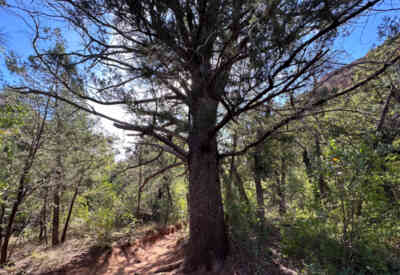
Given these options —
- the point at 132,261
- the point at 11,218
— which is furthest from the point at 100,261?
the point at 11,218

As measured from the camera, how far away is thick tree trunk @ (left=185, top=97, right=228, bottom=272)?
3.05m

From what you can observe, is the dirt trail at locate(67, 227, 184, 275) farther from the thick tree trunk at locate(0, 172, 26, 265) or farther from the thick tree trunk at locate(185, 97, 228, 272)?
the thick tree trunk at locate(0, 172, 26, 265)

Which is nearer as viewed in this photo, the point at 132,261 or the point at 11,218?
the point at 11,218

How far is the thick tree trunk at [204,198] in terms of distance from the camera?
3.05 meters

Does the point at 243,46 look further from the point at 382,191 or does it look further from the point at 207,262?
the point at 207,262

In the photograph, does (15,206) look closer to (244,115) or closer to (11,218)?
(11,218)

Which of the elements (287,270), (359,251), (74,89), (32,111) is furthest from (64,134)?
(359,251)

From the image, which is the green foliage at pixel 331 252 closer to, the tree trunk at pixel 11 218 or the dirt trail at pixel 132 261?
the dirt trail at pixel 132 261

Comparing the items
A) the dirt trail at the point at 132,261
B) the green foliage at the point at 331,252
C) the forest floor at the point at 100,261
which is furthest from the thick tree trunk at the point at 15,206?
the green foliage at the point at 331,252

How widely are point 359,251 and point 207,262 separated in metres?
2.00

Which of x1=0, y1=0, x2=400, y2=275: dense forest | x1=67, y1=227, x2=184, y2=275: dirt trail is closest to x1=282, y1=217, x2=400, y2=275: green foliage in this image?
x1=0, y1=0, x2=400, y2=275: dense forest

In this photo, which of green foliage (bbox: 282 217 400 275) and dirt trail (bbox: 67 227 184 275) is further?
dirt trail (bbox: 67 227 184 275)

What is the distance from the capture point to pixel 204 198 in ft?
10.5

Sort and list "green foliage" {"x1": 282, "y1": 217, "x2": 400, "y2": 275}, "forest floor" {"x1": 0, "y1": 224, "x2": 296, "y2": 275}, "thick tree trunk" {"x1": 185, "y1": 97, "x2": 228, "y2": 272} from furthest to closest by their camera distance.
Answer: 1. "forest floor" {"x1": 0, "y1": 224, "x2": 296, "y2": 275}
2. "thick tree trunk" {"x1": 185, "y1": 97, "x2": 228, "y2": 272}
3. "green foliage" {"x1": 282, "y1": 217, "x2": 400, "y2": 275}
